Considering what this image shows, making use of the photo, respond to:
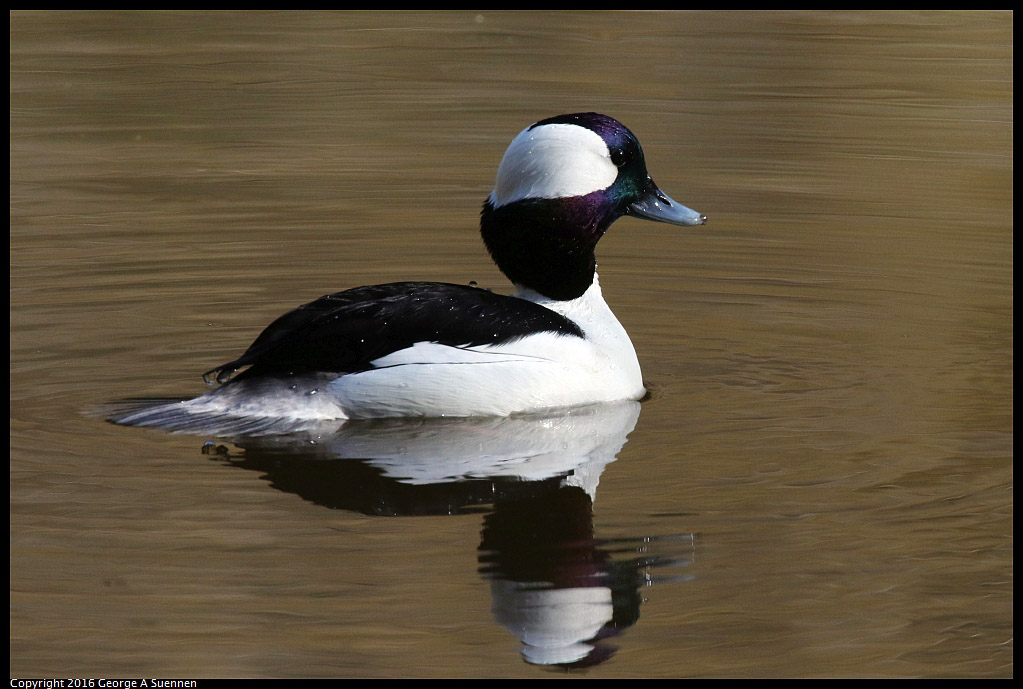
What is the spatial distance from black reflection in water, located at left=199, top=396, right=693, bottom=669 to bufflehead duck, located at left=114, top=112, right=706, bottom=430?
12 cm

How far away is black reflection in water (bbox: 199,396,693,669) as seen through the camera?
4.95 meters

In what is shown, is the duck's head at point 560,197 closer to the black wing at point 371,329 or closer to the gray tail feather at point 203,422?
the black wing at point 371,329

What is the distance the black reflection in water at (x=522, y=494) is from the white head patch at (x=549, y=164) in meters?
0.99

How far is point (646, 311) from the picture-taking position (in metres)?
8.47

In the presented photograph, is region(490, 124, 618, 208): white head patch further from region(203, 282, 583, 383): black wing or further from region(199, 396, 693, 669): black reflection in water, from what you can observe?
region(199, 396, 693, 669): black reflection in water

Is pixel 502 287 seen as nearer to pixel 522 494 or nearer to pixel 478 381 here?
pixel 478 381

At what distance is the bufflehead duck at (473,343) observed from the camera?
6.48 metres

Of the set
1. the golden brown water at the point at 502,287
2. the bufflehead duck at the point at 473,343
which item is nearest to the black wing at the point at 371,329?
the bufflehead duck at the point at 473,343

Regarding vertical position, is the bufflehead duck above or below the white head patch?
below

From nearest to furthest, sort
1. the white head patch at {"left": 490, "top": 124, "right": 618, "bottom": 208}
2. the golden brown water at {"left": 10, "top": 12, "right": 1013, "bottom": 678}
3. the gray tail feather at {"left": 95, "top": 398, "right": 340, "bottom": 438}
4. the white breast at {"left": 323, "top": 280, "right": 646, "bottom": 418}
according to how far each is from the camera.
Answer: the golden brown water at {"left": 10, "top": 12, "right": 1013, "bottom": 678} < the gray tail feather at {"left": 95, "top": 398, "right": 340, "bottom": 438} < the white breast at {"left": 323, "top": 280, "right": 646, "bottom": 418} < the white head patch at {"left": 490, "top": 124, "right": 618, "bottom": 208}

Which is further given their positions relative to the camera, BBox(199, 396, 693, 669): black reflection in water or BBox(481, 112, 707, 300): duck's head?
BBox(481, 112, 707, 300): duck's head

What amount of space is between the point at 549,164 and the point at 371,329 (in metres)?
1.11

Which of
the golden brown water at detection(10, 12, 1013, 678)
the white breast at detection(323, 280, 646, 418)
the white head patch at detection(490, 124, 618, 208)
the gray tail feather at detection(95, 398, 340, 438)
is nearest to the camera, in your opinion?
the golden brown water at detection(10, 12, 1013, 678)

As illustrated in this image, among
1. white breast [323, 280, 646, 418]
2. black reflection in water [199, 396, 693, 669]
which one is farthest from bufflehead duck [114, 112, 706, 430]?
black reflection in water [199, 396, 693, 669]
